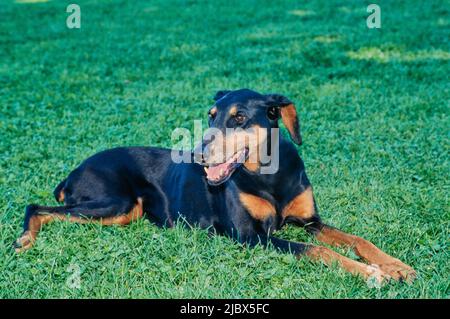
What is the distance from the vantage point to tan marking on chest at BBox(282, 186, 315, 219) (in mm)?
4863

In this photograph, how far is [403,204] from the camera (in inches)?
211

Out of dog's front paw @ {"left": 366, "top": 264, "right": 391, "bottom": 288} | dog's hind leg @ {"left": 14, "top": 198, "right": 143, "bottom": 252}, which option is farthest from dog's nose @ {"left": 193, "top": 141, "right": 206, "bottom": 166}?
dog's front paw @ {"left": 366, "top": 264, "right": 391, "bottom": 288}

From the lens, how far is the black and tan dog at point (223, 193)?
4637 mm

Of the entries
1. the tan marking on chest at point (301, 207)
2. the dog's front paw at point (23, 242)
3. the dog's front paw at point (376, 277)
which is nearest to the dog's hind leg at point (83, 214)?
the dog's front paw at point (23, 242)

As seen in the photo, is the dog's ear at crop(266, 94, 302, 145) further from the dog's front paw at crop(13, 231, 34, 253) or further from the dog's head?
the dog's front paw at crop(13, 231, 34, 253)

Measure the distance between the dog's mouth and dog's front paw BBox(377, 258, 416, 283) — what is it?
1244 mm

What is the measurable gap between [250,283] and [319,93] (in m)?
5.55

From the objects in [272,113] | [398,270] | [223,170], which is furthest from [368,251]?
[272,113]

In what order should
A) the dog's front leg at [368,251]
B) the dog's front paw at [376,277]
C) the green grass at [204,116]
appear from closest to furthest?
the dog's front paw at [376,277]
the dog's front leg at [368,251]
the green grass at [204,116]

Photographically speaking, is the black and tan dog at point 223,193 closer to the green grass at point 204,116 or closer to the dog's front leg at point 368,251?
the dog's front leg at point 368,251

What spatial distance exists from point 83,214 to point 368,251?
7.22 ft

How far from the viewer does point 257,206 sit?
4.76m

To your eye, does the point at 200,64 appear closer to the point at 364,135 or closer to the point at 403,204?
the point at 364,135
